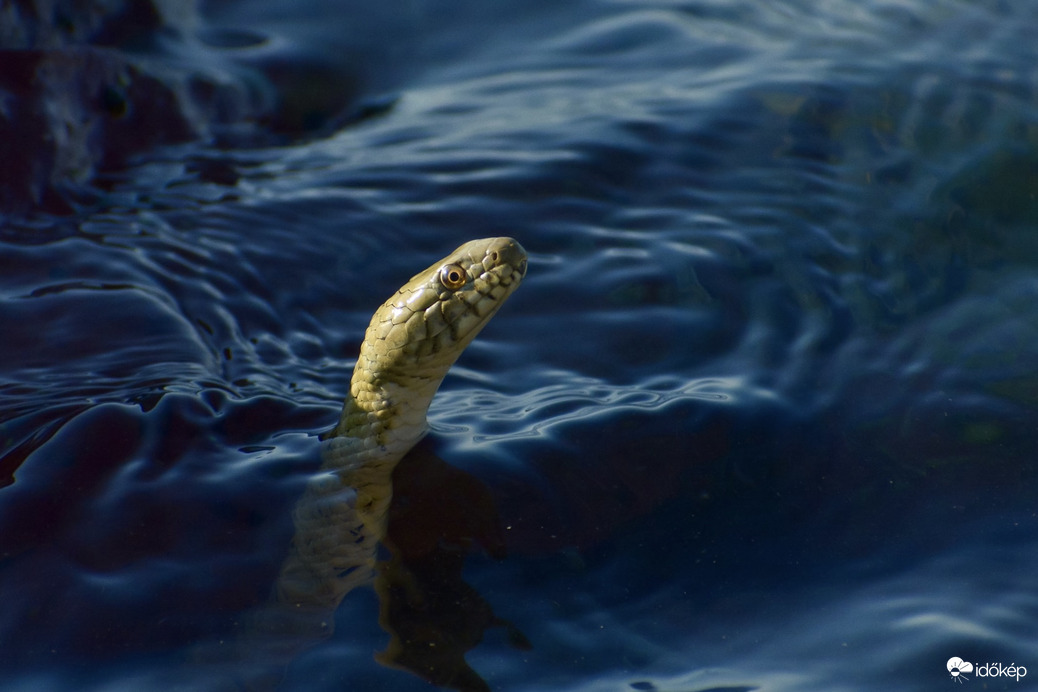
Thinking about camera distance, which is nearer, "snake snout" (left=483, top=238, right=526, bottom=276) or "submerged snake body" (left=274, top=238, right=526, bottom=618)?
"submerged snake body" (left=274, top=238, right=526, bottom=618)

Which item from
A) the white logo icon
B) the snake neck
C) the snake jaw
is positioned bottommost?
the white logo icon

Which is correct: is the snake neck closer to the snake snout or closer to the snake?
the snake

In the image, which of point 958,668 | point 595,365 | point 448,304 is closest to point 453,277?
point 448,304

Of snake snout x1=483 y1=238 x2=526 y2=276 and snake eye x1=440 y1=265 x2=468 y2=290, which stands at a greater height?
snake snout x1=483 y1=238 x2=526 y2=276

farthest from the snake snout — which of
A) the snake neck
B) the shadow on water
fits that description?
the shadow on water

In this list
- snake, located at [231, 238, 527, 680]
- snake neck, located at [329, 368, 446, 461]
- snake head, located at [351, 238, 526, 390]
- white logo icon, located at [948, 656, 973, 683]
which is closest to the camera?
white logo icon, located at [948, 656, 973, 683]

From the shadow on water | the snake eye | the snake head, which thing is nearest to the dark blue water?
the shadow on water

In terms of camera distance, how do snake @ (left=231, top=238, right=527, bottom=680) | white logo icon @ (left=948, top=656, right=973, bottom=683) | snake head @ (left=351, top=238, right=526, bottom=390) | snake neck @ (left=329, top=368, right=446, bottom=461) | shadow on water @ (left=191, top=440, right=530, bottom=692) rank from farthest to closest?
snake neck @ (left=329, top=368, right=446, bottom=461) < snake head @ (left=351, top=238, right=526, bottom=390) < snake @ (left=231, top=238, right=527, bottom=680) < shadow on water @ (left=191, top=440, right=530, bottom=692) < white logo icon @ (left=948, top=656, right=973, bottom=683)

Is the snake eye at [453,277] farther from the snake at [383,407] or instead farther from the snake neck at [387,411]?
the snake neck at [387,411]
